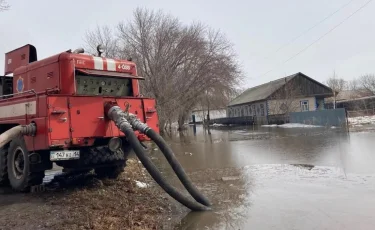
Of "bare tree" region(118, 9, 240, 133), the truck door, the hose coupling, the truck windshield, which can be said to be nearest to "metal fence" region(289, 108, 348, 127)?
"bare tree" region(118, 9, 240, 133)

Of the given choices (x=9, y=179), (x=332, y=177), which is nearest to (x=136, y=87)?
(x=9, y=179)

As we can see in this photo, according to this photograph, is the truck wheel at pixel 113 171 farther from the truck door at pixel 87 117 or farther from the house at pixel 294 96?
the house at pixel 294 96

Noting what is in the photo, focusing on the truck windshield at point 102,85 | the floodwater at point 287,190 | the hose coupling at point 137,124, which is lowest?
the floodwater at point 287,190

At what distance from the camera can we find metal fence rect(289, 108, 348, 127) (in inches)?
997

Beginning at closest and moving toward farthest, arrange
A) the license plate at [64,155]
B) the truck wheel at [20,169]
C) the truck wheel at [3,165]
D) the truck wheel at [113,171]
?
the license plate at [64,155] → the truck wheel at [20,169] → the truck wheel at [3,165] → the truck wheel at [113,171]

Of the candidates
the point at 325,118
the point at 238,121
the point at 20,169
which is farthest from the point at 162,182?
the point at 238,121

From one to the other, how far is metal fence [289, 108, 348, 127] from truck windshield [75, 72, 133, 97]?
2088 cm

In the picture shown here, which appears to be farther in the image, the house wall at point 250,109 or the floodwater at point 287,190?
the house wall at point 250,109

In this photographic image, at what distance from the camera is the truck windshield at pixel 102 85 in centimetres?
722

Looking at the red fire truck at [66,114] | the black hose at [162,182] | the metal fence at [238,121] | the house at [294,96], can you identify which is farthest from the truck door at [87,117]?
the house at [294,96]

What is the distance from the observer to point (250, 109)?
2133 inches

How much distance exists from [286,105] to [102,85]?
3901cm

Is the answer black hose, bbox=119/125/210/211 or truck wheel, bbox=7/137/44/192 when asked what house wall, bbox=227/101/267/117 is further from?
black hose, bbox=119/125/210/211

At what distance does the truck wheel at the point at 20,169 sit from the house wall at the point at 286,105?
39.6m
